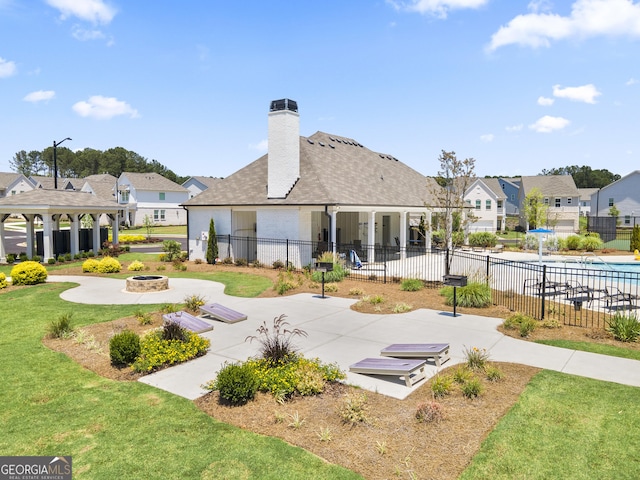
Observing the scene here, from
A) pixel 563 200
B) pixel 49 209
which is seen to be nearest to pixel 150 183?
pixel 49 209

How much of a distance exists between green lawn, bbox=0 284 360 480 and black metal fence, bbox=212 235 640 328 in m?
9.84

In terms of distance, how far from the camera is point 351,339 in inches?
432

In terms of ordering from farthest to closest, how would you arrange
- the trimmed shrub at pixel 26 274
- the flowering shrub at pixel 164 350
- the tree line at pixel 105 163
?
the tree line at pixel 105 163 < the trimmed shrub at pixel 26 274 < the flowering shrub at pixel 164 350

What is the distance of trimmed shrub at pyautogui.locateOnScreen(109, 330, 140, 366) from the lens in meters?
8.92

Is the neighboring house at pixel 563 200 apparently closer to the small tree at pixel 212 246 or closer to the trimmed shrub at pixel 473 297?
the small tree at pixel 212 246

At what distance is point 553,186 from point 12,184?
9563 cm

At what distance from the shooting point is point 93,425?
6.46m

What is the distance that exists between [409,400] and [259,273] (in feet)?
50.3

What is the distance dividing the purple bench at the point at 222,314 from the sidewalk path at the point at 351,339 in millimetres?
220

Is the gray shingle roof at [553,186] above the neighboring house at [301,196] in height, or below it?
above

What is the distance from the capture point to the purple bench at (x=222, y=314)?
12.7 metres

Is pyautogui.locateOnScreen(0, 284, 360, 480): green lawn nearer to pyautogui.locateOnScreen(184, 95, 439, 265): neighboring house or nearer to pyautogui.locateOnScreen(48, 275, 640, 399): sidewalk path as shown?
pyautogui.locateOnScreen(48, 275, 640, 399): sidewalk path

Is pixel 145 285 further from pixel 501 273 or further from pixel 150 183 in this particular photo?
pixel 150 183

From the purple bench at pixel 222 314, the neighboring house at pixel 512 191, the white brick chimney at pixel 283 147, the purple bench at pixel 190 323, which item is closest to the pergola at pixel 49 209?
the white brick chimney at pixel 283 147
